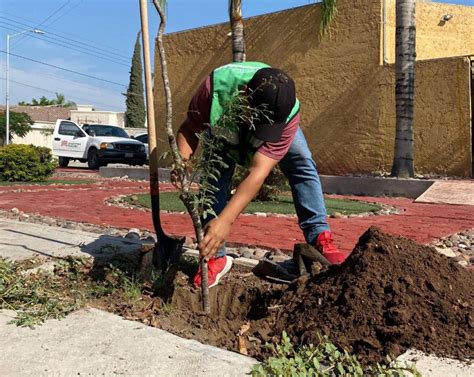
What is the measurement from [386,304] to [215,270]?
3.75 feet

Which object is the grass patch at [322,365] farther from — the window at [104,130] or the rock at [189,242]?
the window at [104,130]

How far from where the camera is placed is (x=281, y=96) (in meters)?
2.69

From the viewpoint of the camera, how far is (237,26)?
11.7 metres

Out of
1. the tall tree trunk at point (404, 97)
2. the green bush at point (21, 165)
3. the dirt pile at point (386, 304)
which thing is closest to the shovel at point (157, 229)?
the dirt pile at point (386, 304)

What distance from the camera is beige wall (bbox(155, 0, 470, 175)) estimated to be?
42.8ft

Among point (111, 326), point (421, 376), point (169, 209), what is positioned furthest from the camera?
point (169, 209)

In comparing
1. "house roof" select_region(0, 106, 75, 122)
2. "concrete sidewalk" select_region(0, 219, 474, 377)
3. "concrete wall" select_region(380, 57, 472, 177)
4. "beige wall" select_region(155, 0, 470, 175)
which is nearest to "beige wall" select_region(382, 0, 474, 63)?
"beige wall" select_region(155, 0, 470, 175)

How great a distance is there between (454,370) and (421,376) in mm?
156

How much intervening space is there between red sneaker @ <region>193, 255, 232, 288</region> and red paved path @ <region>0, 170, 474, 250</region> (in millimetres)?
1613

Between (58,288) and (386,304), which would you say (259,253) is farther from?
(386,304)

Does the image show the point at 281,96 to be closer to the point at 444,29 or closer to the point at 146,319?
the point at 146,319

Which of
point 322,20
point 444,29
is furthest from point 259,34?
point 444,29

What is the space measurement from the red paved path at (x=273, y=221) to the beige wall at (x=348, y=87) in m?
4.00

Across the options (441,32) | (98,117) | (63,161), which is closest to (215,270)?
(441,32)
